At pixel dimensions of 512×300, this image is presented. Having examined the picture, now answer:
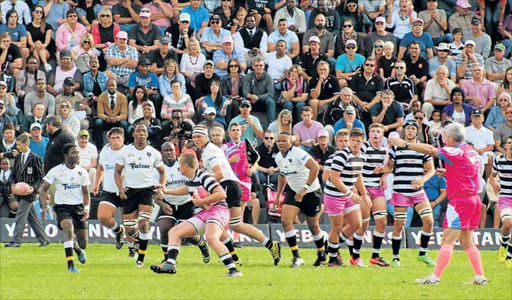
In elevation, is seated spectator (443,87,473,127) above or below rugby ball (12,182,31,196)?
above

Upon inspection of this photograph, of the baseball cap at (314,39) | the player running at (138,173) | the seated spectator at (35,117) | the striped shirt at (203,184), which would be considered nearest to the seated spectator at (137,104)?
the seated spectator at (35,117)

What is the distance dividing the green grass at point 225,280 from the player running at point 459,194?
0.59 m

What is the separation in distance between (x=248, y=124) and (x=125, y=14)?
5.70 meters

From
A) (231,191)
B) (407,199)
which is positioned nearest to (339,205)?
(407,199)

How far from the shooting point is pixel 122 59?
87.6ft

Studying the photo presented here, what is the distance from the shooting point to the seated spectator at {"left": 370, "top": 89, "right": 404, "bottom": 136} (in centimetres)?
2548

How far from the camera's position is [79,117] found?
25.7m

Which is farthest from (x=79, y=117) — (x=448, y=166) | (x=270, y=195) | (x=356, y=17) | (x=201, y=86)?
(x=448, y=166)

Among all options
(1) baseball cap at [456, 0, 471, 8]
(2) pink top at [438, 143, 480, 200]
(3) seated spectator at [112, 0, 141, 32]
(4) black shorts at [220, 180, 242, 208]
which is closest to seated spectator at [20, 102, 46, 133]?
(3) seated spectator at [112, 0, 141, 32]

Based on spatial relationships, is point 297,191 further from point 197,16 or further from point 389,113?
point 197,16

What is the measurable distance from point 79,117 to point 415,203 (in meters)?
9.58

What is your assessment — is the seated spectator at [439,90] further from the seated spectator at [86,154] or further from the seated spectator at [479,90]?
the seated spectator at [86,154]

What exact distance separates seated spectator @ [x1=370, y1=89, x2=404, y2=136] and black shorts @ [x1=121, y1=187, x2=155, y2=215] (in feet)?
25.4

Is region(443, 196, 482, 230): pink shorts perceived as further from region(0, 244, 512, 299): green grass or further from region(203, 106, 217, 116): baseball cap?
region(203, 106, 217, 116): baseball cap
